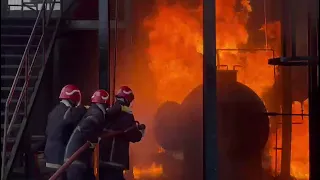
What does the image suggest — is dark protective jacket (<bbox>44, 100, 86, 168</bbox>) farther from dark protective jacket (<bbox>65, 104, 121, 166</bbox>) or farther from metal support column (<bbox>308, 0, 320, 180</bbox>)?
metal support column (<bbox>308, 0, 320, 180</bbox>)

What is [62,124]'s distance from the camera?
5.09 meters

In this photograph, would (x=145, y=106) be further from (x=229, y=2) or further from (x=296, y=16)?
(x=296, y=16)

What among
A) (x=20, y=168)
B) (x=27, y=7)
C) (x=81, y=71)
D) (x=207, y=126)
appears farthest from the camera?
(x=27, y=7)

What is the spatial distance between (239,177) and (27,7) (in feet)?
12.4

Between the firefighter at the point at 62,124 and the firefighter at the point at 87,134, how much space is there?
17cm

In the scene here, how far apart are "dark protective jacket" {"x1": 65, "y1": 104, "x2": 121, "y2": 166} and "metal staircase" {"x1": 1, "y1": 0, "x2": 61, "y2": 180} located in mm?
1017

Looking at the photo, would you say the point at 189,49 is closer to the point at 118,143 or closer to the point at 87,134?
the point at 118,143

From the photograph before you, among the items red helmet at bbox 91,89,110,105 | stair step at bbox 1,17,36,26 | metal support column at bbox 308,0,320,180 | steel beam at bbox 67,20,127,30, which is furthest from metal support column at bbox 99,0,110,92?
metal support column at bbox 308,0,320,180

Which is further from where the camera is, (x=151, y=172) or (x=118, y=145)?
(x=151, y=172)

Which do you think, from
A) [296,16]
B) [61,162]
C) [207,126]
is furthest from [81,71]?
[296,16]

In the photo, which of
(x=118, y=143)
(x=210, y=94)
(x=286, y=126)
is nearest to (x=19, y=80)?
(x=118, y=143)

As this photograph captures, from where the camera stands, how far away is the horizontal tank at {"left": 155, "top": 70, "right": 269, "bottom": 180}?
620cm

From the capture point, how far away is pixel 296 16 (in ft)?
19.8

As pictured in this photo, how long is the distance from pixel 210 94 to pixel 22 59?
2.38 metres
